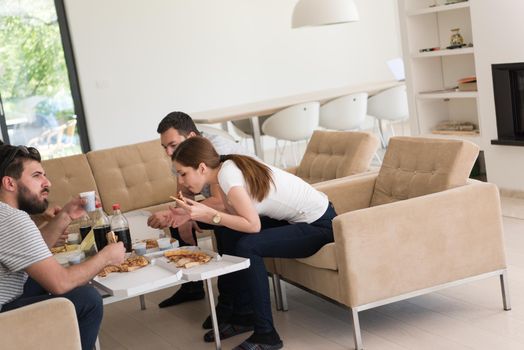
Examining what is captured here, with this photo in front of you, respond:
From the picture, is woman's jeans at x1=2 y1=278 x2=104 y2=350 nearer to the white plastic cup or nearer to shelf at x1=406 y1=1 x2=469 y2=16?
the white plastic cup

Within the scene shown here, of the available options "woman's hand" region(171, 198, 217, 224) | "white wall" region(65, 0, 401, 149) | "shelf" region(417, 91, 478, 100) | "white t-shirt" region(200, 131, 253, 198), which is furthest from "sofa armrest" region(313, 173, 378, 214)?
"white wall" region(65, 0, 401, 149)

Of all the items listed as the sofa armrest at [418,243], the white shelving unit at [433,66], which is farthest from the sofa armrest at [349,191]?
the white shelving unit at [433,66]

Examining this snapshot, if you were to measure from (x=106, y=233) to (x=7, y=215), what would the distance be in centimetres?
65

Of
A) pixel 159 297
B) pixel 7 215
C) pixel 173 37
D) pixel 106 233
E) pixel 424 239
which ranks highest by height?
pixel 173 37

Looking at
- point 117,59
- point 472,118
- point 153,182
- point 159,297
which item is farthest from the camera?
point 117,59

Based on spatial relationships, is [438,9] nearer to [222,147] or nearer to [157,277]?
[222,147]

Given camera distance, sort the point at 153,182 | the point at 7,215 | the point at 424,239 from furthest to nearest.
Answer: the point at 153,182 → the point at 424,239 → the point at 7,215

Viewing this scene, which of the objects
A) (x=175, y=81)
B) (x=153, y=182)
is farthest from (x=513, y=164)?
(x=175, y=81)

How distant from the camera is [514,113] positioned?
5828mm

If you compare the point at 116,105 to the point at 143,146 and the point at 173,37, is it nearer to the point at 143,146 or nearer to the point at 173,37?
the point at 173,37

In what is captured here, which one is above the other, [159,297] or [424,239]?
[424,239]

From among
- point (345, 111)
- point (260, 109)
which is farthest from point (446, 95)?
point (260, 109)

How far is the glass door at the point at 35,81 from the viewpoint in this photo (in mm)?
8891

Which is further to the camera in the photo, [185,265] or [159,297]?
[159,297]
